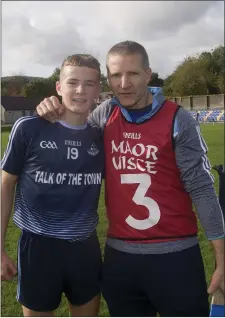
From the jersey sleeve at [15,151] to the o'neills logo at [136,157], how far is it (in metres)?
0.53

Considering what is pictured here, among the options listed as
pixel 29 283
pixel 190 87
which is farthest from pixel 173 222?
pixel 190 87

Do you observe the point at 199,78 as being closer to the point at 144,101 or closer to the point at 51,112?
the point at 144,101

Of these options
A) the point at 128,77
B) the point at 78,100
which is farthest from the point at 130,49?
the point at 78,100

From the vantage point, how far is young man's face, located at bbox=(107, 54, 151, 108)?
2.23 m

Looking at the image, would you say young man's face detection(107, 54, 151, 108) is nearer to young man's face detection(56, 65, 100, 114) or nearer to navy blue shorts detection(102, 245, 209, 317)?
young man's face detection(56, 65, 100, 114)

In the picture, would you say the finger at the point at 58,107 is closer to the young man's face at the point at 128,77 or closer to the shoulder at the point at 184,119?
the young man's face at the point at 128,77

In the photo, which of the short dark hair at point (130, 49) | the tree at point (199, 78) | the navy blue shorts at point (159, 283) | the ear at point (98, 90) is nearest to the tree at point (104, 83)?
the ear at point (98, 90)

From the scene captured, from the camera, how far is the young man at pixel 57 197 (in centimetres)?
225

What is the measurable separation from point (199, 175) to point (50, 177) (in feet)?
2.64

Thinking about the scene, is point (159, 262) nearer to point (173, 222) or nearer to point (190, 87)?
point (173, 222)

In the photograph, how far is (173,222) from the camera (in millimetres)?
2270

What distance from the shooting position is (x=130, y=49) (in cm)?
222

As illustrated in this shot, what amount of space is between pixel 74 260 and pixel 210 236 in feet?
2.48

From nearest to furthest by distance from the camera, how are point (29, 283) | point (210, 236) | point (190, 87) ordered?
1. point (210, 236)
2. point (29, 283)
3. point (190, 87)
